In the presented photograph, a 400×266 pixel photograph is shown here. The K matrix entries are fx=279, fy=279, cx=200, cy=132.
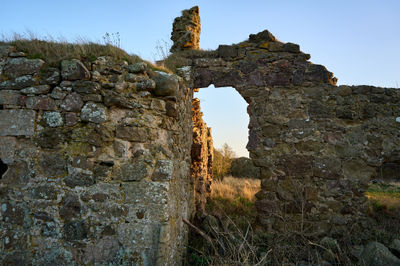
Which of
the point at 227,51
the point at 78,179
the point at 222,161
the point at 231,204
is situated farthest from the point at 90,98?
the point at 222,161

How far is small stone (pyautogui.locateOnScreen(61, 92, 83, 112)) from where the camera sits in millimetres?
2700

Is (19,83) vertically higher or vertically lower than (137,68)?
lower

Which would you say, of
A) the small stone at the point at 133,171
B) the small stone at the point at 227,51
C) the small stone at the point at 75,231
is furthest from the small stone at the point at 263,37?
the small stone at the point at 75,231

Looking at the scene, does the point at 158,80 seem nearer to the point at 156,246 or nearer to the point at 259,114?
the point at 156,246

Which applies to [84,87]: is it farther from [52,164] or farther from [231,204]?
[231,204]

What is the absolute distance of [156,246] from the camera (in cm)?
258

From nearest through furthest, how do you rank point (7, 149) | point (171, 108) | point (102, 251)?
point (102, 251)
point (7, 149)
point (171, 108)

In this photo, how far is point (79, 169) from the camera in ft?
8.68

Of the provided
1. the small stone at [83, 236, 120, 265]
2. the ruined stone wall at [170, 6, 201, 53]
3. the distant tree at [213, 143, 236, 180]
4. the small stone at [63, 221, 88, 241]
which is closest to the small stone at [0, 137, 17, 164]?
the small stone at [63, 221, 88, 241]

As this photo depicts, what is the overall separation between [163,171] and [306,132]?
290 cm

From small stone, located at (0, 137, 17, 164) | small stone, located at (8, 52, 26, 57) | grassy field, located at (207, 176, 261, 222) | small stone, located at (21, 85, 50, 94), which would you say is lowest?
grassy field, located at (207, 176, 261, 222)

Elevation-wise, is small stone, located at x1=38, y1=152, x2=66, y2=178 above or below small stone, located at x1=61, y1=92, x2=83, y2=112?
below

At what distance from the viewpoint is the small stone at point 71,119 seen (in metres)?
2.69

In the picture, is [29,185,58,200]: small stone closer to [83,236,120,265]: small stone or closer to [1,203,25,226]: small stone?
[1,203,25,226]: small stone
